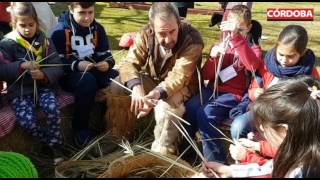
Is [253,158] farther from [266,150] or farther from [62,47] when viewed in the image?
[62,47]

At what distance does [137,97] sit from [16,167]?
846 mm

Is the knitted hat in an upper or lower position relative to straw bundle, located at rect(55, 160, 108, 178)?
upper

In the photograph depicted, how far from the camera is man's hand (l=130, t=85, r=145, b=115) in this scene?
117 inches

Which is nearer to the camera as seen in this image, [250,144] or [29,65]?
[250,144]

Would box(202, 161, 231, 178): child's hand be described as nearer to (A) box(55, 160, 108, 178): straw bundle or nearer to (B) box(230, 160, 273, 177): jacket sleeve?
(B) box(230, 160, 273, 177): jacket sleeve

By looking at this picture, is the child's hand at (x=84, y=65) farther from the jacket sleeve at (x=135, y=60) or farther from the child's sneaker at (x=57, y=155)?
the child's sneaker at (x=57, y=155)

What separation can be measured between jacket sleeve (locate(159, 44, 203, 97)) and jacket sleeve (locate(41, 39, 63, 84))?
689mm

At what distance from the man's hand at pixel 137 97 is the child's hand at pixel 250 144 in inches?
25.9

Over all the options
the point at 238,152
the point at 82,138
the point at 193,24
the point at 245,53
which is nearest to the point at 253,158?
the point at 238,152

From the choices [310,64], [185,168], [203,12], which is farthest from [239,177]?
[203,12]

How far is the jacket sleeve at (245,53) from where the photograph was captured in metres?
3.06

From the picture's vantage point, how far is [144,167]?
9.39ft

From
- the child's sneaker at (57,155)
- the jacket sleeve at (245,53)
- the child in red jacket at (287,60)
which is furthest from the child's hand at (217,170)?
the child's sneaker at (57,155)

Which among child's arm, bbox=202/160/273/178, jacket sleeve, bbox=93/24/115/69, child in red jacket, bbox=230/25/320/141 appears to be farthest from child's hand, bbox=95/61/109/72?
child's arm, bbox=202/160/273/178
